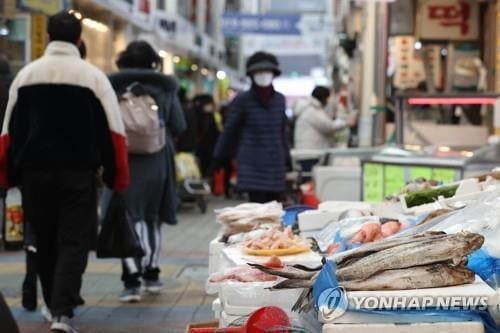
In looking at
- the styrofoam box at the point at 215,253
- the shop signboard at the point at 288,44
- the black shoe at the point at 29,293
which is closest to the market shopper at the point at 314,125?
the black shoe at the point at 29,293

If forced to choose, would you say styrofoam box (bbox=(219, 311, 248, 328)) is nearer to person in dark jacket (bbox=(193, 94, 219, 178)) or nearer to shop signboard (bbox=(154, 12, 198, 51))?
person in dark jacket (bbox=(193, 94, 219, 178))

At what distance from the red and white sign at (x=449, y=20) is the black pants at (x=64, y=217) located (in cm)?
975

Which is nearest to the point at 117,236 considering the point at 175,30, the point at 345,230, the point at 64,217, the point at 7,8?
the point at 64,217

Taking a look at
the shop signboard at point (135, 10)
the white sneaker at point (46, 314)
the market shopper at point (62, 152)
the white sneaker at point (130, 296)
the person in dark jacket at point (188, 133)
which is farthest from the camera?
the shop signboard at point (135, 10)

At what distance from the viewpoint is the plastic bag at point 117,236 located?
277 inches

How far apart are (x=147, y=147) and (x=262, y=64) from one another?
4.96ft

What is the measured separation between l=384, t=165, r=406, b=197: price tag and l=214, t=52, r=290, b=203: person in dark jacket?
96 cm

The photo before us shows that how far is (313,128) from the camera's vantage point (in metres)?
13.9

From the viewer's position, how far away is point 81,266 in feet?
20.2

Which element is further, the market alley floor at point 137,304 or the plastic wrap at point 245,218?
the market alley floor at point 137,304

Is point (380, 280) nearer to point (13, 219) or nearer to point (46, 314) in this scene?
point (46, 314)

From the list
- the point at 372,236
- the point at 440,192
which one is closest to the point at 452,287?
the point at 372,236

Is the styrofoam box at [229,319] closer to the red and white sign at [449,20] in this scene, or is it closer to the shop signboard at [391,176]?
the shop signboard at [391,176]

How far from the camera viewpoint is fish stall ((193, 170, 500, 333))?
3.16 meters
